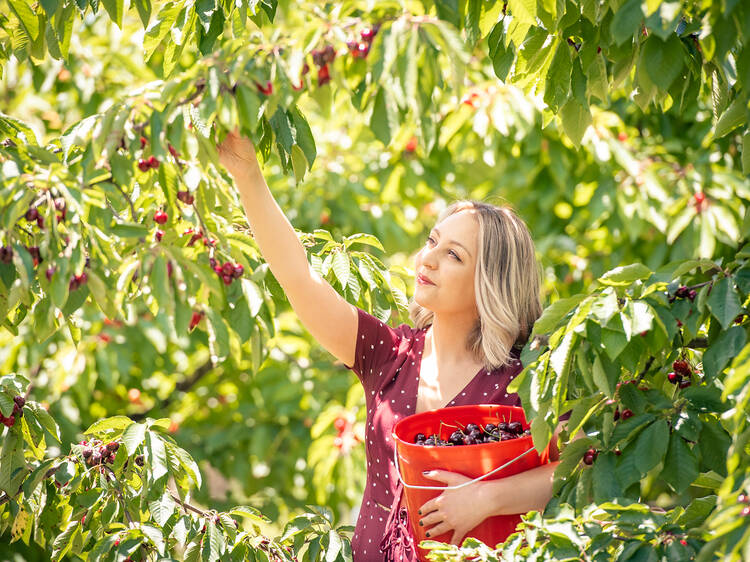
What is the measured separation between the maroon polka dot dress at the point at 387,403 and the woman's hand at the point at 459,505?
0.53 ft

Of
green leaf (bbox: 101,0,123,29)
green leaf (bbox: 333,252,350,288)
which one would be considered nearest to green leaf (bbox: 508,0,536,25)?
green leaf (bbox: 101,0,123,29)

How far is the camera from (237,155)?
1.72 meters

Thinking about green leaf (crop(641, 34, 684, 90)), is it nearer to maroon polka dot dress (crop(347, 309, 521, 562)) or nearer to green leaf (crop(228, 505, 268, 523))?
maroon polka dot dress (crop(347, 309, 521, 562))

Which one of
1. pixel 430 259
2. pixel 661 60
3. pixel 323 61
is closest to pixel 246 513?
pixel 430 259

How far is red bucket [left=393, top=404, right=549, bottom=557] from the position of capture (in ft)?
5.63

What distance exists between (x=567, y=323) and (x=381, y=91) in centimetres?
50

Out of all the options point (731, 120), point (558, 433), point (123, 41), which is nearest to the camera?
point (731, 120)

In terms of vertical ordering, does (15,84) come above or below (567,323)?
above

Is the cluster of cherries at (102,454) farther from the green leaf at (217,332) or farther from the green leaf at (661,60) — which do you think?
the green leaf at (661,60)

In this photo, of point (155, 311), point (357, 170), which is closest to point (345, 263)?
point (155, 311)

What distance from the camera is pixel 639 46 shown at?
1.74 m

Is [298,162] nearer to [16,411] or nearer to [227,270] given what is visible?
[227,270]

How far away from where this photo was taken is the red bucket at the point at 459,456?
1.71 metres

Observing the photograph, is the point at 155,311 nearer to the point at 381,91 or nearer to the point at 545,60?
the point at 381,91
